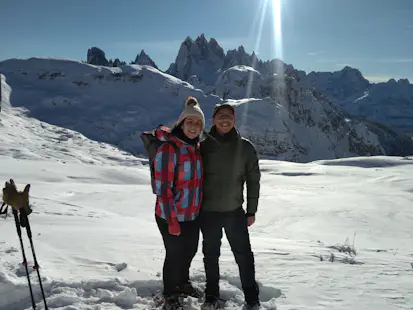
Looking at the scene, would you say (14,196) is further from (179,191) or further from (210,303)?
(210,303)

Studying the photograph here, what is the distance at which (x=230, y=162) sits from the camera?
371 centimetres

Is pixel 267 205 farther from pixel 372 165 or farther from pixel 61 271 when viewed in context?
pixel 372 165

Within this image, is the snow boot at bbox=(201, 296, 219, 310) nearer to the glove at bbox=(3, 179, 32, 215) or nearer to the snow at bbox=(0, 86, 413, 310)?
the snow at bbox=(0, 86, 413, 310)

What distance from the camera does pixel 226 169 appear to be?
12.2 ft

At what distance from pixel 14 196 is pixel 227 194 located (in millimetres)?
1993

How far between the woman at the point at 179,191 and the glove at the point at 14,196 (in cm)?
116

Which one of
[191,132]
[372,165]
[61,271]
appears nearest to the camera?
[191,132]

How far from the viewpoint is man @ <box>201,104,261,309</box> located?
146 inches

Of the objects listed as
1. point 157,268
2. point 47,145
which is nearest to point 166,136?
point 157,268

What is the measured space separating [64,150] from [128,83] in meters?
46.3

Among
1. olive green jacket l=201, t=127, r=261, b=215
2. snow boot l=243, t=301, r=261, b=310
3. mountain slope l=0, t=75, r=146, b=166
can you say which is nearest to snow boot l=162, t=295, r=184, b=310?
snow boot l=243, t=301, r=261, b=310

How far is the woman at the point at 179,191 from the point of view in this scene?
347 cm

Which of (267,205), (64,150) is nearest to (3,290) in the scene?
(267,205)

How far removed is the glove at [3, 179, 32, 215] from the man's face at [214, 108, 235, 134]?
1.89 m
